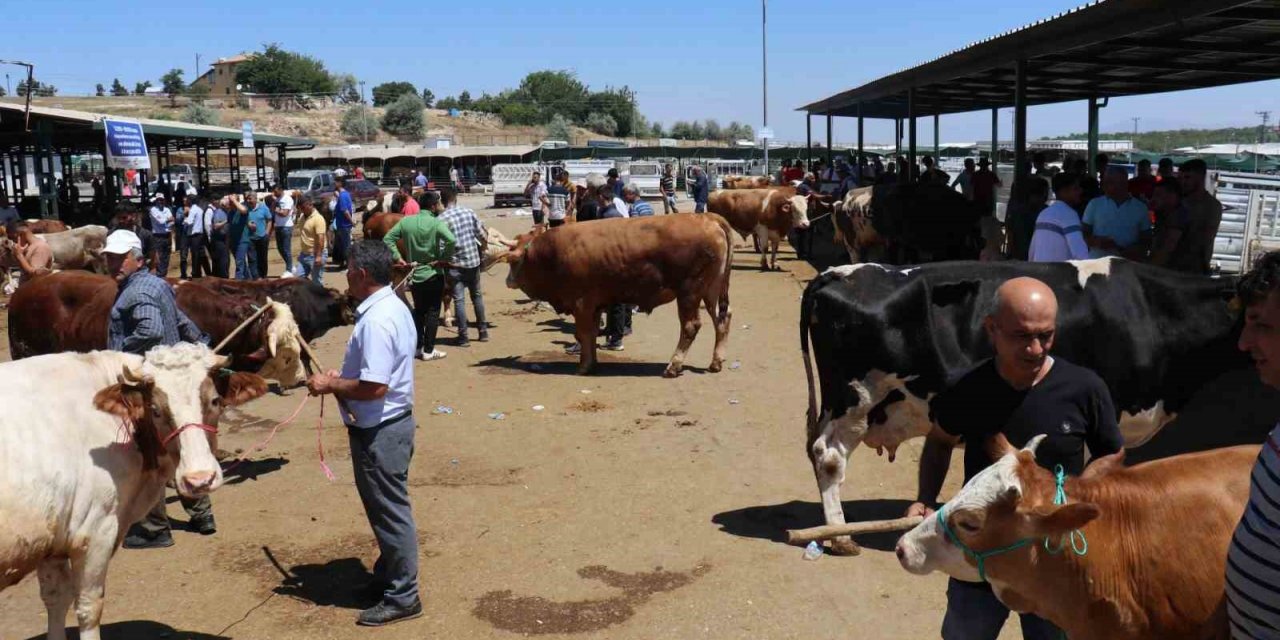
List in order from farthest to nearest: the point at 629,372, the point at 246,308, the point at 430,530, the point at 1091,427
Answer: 1. the point at 629,372
2. the point at 246,308
3. the point at 430,530
4. the point at 1091,427

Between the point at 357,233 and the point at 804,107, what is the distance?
1479 centimetres

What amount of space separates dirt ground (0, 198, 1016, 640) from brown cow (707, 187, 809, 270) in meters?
10.1

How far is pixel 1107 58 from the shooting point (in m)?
14.5

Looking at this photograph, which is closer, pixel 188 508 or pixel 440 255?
pixel 188 508

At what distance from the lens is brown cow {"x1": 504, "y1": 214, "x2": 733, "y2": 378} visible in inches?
455

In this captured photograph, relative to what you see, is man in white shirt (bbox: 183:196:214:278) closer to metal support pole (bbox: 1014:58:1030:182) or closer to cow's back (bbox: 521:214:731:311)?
cow's back (bbox: 521:214:731:311)

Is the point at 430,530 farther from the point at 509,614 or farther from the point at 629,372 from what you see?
the point at 629,372

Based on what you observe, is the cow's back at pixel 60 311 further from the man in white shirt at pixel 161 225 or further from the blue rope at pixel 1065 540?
the man in white shirt at pixel 161 225

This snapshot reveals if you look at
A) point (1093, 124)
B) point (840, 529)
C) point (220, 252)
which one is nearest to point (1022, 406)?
point (840, 529)

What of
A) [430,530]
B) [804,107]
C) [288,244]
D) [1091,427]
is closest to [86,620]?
[430,530]

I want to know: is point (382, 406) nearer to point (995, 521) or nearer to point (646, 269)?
point (995, 521)

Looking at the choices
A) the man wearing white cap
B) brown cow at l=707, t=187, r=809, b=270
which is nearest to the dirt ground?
the man wearing white cap

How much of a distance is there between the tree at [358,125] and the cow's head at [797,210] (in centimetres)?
7591

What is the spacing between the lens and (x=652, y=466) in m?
8.19
